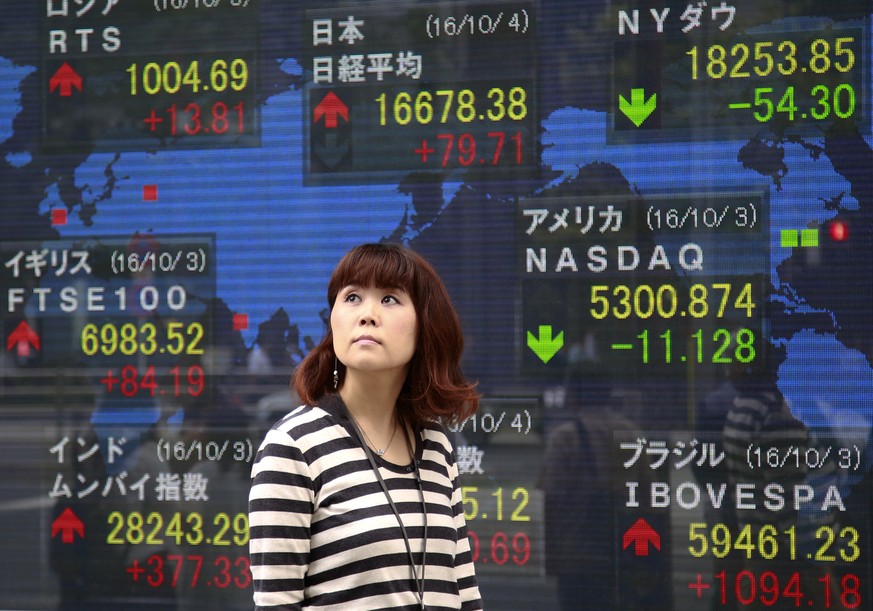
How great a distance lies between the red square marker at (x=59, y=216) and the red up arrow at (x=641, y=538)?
2313 millimetres

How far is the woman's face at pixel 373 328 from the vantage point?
86.3 inches

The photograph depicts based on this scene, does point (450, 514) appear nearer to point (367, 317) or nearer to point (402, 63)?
point (367, 317)

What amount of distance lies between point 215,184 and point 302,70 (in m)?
0.51

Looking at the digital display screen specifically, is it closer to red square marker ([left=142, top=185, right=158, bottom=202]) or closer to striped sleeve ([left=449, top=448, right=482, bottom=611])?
red square marker ([left=142, top=185, right=158, bottom=202])

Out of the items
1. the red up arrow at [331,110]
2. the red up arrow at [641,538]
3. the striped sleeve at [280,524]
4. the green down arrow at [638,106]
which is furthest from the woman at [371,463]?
the red up arrow at [331,110]

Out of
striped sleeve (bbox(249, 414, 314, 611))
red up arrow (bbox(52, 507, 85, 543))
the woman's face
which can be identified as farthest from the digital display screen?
striped sleeve (bbox(249, 414, 314, 611))

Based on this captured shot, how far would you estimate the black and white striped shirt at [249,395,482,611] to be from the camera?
6.63ft

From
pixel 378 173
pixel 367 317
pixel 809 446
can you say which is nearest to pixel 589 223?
pixel 378 173

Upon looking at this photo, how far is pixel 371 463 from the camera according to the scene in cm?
214

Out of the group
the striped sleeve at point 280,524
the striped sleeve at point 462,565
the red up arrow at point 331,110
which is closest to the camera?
the striped sleeve at point 280,524

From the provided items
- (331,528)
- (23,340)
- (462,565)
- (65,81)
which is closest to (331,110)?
(65,81)

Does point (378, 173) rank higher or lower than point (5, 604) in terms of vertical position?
higher

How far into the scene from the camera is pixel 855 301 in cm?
376

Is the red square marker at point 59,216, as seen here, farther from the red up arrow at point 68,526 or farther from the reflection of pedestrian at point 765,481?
the reflection of pedestrian at point 765,481
